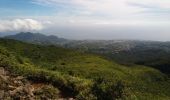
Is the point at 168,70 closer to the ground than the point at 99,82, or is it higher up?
closer to the ground

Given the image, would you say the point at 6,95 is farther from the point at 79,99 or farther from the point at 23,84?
the point at 79,99

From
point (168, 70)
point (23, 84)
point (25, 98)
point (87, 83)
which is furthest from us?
point (168, 70)

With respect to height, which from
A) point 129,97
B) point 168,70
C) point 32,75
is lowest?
point 168,70

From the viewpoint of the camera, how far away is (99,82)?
3725 cm

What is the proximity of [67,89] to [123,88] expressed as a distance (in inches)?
257

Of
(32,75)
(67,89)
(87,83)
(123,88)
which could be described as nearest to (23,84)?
(32,75)

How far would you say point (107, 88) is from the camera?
3522cm

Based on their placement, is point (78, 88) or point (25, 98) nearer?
point (25, 98)

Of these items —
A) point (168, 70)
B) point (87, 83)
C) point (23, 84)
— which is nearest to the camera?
point (23, 84)

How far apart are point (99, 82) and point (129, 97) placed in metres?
3.97

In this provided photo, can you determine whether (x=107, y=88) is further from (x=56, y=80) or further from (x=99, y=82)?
(x=56, y=80)

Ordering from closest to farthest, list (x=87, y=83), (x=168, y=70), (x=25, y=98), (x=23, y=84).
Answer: (x=25, y=98), (x=23, y=84), (x=87, y=83), (x=168, y=70)

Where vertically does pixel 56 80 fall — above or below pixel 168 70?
above

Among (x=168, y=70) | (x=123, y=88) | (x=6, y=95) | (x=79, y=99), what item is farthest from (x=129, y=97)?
(x=168, y=70)
